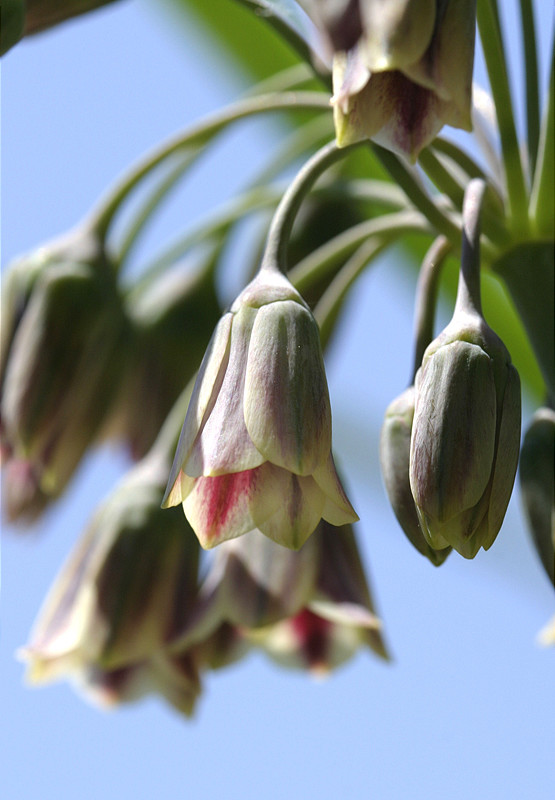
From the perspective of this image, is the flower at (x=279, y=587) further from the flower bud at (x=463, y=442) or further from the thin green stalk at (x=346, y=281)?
the flower bud at (x=463, y=442)

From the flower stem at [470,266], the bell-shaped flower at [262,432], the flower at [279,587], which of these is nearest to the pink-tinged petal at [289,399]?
the bell-shaped flower at [262,432]

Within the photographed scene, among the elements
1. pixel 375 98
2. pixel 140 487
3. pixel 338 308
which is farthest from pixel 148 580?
pixel 375 98

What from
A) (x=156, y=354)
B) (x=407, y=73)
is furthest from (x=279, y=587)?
(x=407, y=73)

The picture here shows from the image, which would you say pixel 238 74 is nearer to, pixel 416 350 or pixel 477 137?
pixel 477 137

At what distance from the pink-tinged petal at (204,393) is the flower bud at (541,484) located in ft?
0.88

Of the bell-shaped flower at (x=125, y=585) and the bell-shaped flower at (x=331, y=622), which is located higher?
the bell-shaped flower at (x=125, y=585)

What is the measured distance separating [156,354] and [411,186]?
2.35ft

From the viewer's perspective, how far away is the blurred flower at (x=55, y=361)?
1.31m

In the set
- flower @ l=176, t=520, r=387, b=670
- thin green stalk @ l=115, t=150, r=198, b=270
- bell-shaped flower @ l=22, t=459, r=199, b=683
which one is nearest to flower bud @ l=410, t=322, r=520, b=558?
flower @ l=176, t=520, r=387, b=670

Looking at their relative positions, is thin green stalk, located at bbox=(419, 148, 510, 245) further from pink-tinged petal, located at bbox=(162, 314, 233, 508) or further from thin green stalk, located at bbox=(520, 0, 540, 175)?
pink-tinged petal, located at bbox=(162, 314, 233, 508)

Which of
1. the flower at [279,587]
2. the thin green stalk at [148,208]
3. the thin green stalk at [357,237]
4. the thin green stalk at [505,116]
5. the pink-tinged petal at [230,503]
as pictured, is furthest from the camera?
the thin green stalk at [148,208]

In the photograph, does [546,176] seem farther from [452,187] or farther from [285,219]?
[285,219]

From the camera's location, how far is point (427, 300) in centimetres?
95

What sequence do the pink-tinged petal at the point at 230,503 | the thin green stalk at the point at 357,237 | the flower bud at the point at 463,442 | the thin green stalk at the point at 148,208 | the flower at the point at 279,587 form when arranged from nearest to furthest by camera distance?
the flower bud at the point at 463,442 → the pink-tinged petal at the point at 230,503 → the thin green stalk at the point at 357,237 → the flower at the point at 279,587 → the thin green stalk at the point at 148,208
